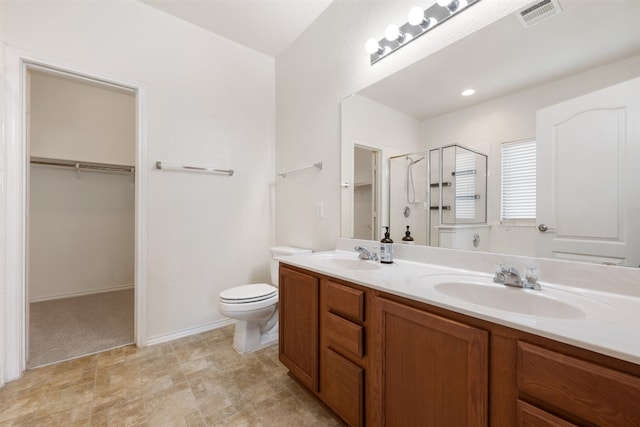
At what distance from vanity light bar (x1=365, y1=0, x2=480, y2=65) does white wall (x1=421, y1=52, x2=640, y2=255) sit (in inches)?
20.3

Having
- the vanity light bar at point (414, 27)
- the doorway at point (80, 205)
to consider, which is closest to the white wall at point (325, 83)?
the vanity light bar at point (414, 27)

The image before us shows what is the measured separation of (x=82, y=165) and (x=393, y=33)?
12.5 feet

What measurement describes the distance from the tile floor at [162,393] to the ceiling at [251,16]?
277cm

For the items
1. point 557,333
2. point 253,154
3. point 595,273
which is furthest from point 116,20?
point 595,273

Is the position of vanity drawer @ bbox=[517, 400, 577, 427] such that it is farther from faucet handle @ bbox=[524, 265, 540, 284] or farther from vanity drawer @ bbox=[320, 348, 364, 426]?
vanity drawer @ bbox=[320, 348, 364, 426]

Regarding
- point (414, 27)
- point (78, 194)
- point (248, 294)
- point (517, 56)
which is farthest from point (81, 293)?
point (517, 56)

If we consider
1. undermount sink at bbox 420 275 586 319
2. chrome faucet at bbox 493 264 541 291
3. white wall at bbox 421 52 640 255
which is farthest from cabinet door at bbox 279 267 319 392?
white wall at bbox 421 52 640 255

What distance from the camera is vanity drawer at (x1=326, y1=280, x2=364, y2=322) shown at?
3.70 feet

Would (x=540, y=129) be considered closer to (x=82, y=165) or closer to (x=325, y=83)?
(x=325, y=83)

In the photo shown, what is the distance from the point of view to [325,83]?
2.18 meters

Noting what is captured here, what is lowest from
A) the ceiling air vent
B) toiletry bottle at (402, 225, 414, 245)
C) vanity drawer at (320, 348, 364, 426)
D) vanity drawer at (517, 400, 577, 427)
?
vanity drawer at (320, 348, 364, 426)

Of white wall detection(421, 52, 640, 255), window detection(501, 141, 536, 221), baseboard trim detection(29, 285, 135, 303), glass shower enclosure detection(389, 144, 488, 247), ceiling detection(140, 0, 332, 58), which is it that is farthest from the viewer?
baseboard trim detection(29, 285, 135, 303)

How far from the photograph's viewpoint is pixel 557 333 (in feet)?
1.98

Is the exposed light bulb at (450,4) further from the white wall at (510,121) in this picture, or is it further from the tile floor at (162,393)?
the tile floor at (162,393)
